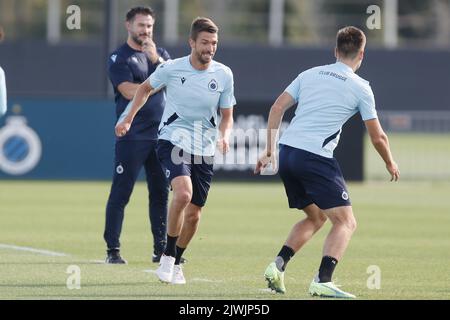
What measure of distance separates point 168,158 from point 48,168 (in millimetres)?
13547

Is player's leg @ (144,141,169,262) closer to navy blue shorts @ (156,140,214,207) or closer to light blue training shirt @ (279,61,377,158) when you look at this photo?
navy blue shorts @ (156,140,214,207)

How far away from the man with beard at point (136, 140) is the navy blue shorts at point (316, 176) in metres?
2.78

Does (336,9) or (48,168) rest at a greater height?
(336,9)

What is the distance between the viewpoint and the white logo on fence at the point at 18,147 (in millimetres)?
23970

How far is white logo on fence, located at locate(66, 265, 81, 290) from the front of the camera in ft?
35.4

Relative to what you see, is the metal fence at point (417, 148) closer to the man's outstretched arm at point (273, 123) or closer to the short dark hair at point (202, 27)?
the short dark hair at point (202, 27)

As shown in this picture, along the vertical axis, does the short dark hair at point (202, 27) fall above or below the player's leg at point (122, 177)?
above

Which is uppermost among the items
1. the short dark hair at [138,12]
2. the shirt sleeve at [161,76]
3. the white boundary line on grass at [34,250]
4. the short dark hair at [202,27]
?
the short dark hair at [138,12]

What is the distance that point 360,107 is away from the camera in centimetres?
1037

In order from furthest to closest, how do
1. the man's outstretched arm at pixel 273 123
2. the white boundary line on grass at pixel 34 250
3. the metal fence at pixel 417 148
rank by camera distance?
1. the metal fence at pixel 417 148
2. the white boundary line on grass at pixel 34 250
3. the man's outstretched arm at pixel 273 123

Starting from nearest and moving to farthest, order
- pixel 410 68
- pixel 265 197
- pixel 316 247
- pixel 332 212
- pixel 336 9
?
pixel 332 212 < pixel 316 247 < pixel 265 197 < pixel 410 68 < pixel 336 9

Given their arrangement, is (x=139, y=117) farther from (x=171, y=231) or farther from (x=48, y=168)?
(x=48, y=168)

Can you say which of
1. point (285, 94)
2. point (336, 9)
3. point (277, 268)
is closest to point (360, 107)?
point (285, 94)

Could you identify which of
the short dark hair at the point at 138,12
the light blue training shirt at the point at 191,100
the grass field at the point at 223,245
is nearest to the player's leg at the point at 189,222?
the grass field at the point at 223,245
